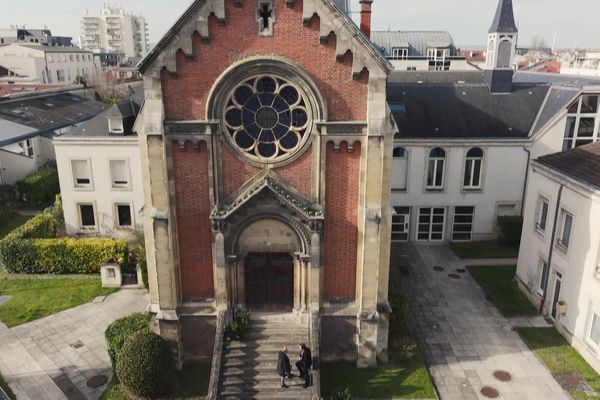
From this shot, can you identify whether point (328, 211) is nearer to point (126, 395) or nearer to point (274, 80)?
point (274, 80)

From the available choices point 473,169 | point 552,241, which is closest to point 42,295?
point 552,241

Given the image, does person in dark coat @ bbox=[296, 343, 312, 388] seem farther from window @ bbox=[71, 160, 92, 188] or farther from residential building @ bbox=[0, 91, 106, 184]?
residential building @ bbox=[0, 91, 106, 184]

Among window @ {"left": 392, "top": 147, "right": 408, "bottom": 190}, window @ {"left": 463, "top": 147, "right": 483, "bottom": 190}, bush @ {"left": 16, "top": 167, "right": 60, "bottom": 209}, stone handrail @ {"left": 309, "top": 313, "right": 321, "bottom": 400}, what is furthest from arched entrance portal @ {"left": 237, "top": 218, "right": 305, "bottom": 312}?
bush @ {"left": 16, "top": 167, "right": 60, "bottom": 209}

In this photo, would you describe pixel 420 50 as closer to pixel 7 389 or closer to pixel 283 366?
pixel 283 366

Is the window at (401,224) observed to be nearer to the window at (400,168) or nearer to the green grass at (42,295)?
the window at (400,168)

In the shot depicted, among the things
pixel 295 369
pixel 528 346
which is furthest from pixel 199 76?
pixel 528 346
